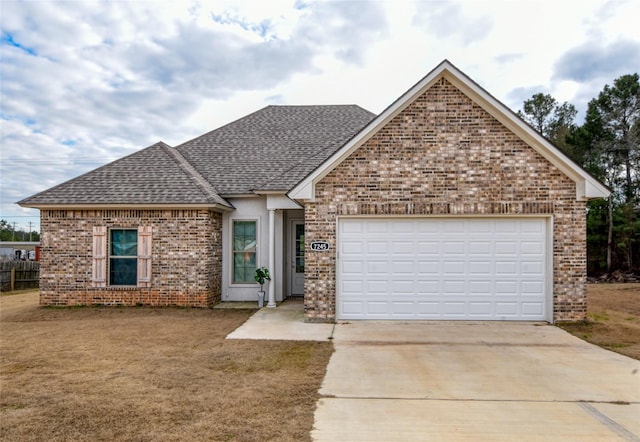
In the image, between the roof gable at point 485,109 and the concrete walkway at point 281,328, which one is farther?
the roof gable at point 485,109

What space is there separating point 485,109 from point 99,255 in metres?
10.5

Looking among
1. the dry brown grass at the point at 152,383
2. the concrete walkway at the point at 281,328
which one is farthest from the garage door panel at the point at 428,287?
the dry brown grass at the point at 152,383

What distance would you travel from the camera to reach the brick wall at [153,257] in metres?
12.3

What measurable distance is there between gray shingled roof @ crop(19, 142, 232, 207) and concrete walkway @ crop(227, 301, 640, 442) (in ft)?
15.4

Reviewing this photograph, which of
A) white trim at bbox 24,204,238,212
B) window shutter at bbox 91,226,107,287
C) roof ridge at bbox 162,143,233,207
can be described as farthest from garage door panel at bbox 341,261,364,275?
window shutter at bbox 91,226,107,287

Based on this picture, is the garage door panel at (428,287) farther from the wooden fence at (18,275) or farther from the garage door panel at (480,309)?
the wooden fence at (18,275)

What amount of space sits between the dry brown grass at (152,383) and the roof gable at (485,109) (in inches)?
152

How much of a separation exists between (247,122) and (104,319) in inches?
351

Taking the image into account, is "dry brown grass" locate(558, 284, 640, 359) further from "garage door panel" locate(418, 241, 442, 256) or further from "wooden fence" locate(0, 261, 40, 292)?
"wooden fence" locate(0, 261, 40, 292)

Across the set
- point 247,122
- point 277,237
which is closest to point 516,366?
point 277,237

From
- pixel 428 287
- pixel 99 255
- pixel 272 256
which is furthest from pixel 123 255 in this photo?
pixel 428 287

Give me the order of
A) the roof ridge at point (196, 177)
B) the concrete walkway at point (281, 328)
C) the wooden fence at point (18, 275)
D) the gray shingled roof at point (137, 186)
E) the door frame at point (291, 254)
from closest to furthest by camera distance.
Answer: the concrete walkway at point (281, 328) → the gray shingled roof at point (137, 186) → the roof ridge at point (196, 177) → the door frame at point (291, 254) → the wooden fence at point (18, 275)

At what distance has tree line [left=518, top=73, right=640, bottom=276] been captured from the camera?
26.9 metres

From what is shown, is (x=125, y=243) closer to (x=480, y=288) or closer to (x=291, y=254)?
(x=291, y=254)
